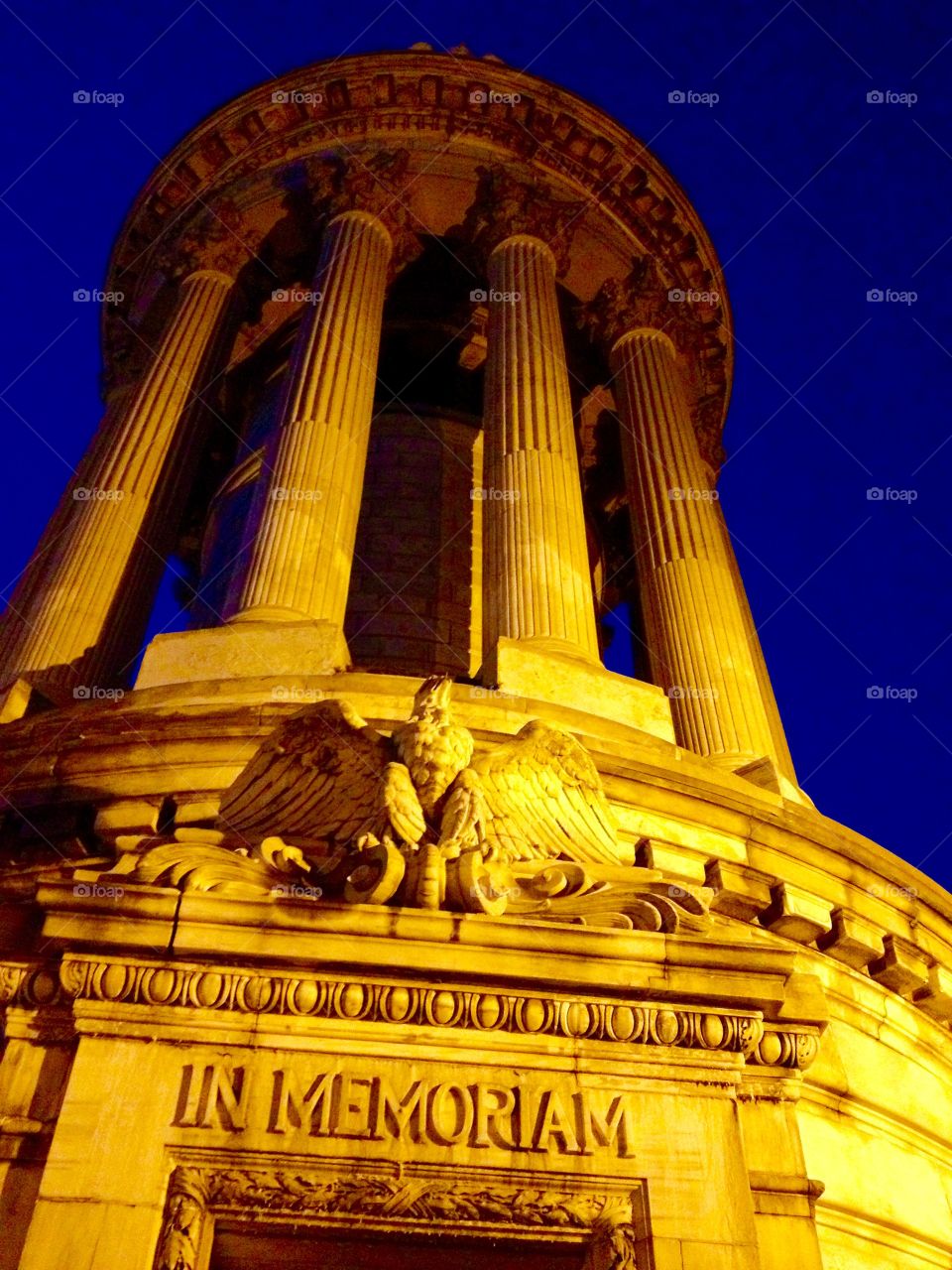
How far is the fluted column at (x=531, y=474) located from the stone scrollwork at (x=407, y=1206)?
11.6 meters

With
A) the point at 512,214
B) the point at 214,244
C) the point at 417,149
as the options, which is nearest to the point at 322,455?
the point at 214,244

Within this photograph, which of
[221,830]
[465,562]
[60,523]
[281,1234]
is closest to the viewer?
[281,1234]

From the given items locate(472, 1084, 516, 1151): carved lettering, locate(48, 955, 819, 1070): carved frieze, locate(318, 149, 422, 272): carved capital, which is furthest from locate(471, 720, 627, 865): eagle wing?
locate(318, 149, 422, 272): carved capital

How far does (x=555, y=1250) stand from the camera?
736cm

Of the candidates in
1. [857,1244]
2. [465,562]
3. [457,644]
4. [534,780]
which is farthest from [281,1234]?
[465,562]

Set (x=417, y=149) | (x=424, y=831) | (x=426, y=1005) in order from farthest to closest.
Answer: (x=417, y=149)
(x=424, y=831)
(x=426, y=1005)

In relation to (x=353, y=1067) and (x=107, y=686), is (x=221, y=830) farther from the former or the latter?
(x=107, y=686)

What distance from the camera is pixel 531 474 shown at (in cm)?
2194

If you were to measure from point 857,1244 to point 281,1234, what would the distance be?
6836mm

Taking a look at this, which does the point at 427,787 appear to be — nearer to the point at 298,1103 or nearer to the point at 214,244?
the point at 298,1103

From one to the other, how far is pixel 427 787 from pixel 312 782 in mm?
1705

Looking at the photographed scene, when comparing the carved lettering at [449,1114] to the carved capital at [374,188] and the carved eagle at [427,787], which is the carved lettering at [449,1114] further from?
the carved capital at [374,188]

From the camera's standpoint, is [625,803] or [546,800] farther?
[625,803]

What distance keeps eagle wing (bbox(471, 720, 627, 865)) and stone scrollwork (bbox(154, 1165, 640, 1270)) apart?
3.23 metres
